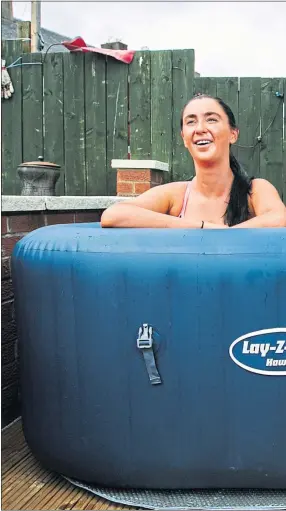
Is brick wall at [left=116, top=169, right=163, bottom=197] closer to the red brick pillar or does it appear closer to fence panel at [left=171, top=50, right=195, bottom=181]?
the red brick pillar

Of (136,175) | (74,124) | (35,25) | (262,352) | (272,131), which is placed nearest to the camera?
(262,352)

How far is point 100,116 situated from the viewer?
427 cm

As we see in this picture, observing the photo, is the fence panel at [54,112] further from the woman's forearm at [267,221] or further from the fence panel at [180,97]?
the woman's forearm at [267,221]

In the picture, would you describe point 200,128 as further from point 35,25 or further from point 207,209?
point 35,25

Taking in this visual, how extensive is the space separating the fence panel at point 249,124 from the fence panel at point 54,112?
1.20 meters

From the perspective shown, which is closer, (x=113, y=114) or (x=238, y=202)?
(x=238, y=202)

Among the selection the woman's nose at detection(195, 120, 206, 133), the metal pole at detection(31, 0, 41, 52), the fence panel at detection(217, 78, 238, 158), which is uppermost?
the metal pole at detection(31, 0, 41, 52)

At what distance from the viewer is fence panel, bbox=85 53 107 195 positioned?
425cm

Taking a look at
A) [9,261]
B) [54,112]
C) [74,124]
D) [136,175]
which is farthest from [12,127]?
[9,261]

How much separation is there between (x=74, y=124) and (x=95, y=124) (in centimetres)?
15

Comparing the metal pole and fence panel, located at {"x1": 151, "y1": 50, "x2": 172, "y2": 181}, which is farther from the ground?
the metal pole

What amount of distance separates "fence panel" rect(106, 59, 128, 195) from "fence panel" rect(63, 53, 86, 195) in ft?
0.60

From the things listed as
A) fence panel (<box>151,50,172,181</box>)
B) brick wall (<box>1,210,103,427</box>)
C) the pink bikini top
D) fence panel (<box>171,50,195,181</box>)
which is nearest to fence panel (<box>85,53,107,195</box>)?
fence panel (<box>151,50,172,181</box>)

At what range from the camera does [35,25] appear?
5172 mm
